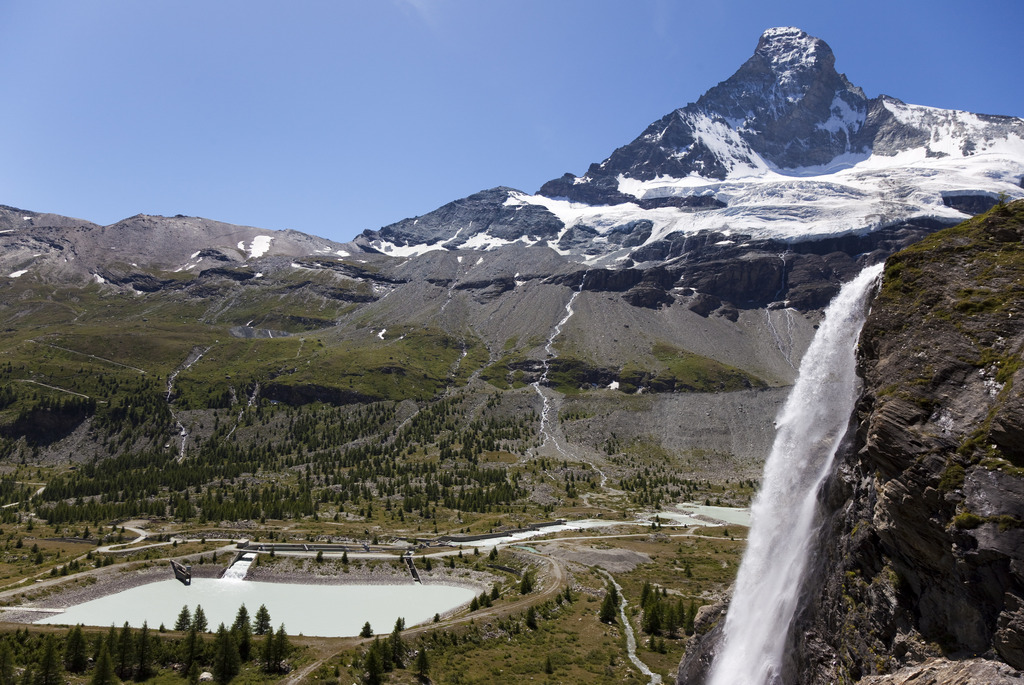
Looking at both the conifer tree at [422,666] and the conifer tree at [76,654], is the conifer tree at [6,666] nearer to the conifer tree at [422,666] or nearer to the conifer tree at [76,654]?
the conifer tree at [76,654]

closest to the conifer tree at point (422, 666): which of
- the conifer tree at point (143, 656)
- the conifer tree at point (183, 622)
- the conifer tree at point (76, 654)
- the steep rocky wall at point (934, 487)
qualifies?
Answer: the conifer tree at point (143, 656)

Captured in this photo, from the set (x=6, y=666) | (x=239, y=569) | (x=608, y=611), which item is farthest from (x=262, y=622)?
(x=608, y=611)

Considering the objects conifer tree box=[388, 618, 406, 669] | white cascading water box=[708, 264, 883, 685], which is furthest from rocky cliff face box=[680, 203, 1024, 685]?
conifer tree box=[388, 618, 406, 669]

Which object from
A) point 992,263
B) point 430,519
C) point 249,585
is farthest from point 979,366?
point 430,519

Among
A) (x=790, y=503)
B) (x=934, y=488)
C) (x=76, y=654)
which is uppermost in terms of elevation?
(x=934, y=488)

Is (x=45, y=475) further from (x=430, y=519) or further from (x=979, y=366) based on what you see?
(x=979, y=366)

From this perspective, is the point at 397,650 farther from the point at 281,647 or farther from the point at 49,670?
Result: the point at 49,670

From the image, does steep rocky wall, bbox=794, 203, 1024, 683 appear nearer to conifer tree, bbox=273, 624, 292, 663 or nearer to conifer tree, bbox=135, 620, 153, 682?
conifer tree, bbox=273, 624, 292, 663
